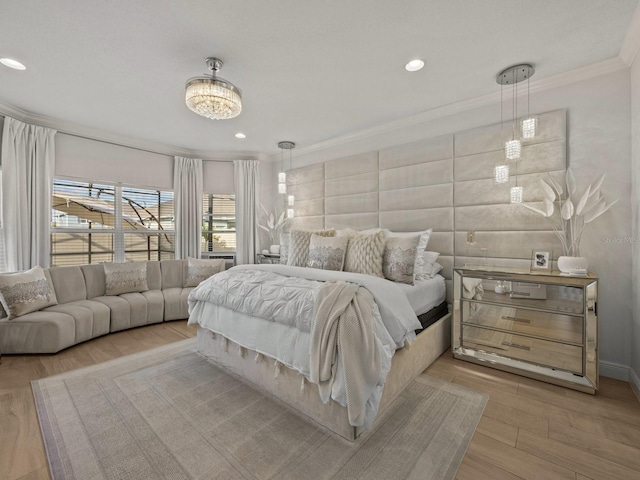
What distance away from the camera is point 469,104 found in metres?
A: 3.09

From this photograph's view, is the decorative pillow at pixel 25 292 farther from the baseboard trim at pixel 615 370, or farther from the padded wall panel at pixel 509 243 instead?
the baseboard trim at pixel 615 370

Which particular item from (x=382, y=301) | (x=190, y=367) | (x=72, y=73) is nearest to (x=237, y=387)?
(x=190, y=367)

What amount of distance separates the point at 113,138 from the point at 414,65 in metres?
4.17

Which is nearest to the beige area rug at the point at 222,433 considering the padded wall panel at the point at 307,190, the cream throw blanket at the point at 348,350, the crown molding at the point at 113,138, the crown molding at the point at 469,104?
the cream throw blanket at the point at 348,350

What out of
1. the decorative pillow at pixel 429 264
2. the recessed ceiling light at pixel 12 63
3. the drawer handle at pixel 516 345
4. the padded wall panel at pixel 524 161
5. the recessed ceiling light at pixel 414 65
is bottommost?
the drawer handle at pixel 516 345

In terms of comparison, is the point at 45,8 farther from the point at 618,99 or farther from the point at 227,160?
the point at 618,99

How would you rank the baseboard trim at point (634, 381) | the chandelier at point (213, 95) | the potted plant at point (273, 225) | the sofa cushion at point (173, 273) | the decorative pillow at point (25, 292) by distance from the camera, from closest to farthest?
the baseboard trim at point (634, 381)
the chandelier at point (213, 95)
the decorative pillow at point (25, 292)
the sofa cushion at point (173, 273)
the potted plant at point (273, 225)

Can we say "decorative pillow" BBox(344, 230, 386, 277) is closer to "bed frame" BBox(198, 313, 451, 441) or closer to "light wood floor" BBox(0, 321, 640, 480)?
"bed frame" BBox(198, 313, 451, 441)

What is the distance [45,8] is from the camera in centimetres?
184

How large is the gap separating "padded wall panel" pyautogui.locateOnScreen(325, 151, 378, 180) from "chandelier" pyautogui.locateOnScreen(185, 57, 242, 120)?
2.01 metres

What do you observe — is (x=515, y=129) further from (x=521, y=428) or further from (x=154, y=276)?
(x=154, y=276)

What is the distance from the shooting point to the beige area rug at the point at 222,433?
57.6 inches

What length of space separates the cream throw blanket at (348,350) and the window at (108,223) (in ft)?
13.4

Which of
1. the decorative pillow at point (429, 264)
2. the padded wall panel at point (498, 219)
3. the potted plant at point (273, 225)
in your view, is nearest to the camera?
the padded wall panel at point (498, 219)
